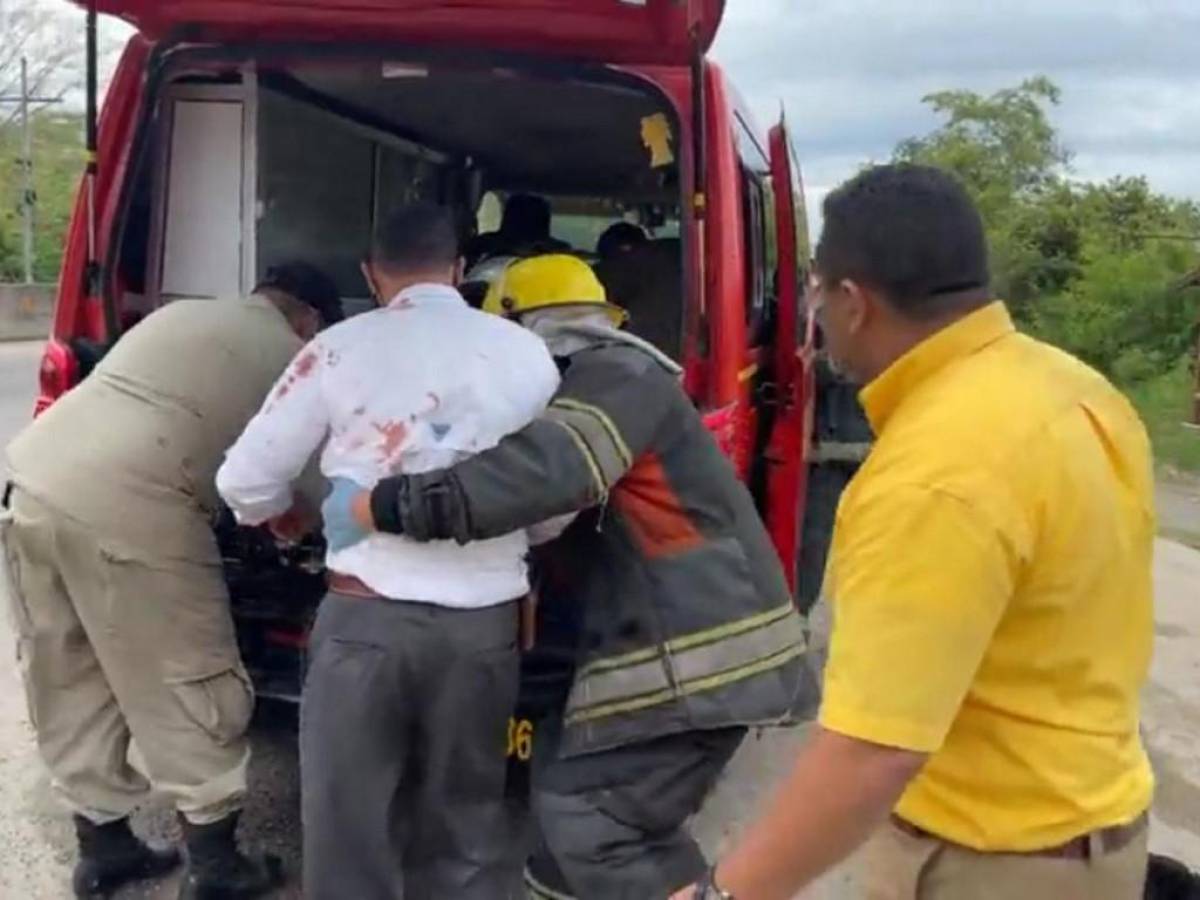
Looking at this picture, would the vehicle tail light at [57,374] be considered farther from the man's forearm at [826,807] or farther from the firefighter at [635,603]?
the man's forearm at [826,807]

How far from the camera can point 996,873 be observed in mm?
1836

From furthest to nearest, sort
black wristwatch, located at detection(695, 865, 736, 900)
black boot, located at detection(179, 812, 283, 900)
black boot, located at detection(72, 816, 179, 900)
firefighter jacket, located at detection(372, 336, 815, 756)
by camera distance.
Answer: black boot, located at detection(72, 816, 179, 900), black boot, located at detection(179, 812, 283, 900), firefighter jacket, located at detection(372, 336, 815, 756), black wristwatch, located at detection(695, 865, 736, 900)

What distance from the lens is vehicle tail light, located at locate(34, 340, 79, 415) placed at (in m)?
4.06

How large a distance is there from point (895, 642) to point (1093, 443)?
36 centimetres

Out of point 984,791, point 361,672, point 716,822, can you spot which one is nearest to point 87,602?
point 361,672

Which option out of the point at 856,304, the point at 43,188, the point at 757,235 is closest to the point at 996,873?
the point at 856,304

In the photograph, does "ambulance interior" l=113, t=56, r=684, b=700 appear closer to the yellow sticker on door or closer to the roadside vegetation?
the yellow sticker on door

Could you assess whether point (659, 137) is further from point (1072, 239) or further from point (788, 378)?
point (1072, 239)

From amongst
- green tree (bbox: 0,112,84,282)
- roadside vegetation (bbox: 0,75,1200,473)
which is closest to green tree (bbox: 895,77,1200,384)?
roadside vegetation (bbox: 0,75,1200,473)

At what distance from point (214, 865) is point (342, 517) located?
3.50 feet

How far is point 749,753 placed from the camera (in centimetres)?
511

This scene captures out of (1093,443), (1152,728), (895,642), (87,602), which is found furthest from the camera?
(1152,728)

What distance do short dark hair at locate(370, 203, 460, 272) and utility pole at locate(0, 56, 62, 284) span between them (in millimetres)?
26138

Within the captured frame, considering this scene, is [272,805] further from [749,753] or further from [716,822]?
[749,753]
